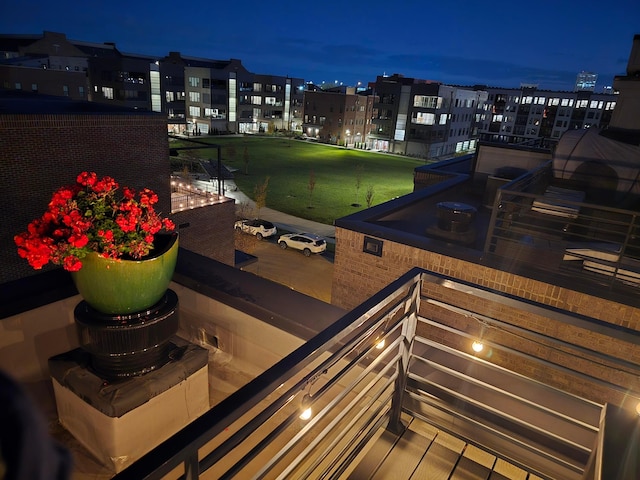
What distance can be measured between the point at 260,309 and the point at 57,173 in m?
9.18

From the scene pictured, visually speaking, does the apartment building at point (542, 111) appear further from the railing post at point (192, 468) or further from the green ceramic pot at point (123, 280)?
the railing post at point (192, 468)

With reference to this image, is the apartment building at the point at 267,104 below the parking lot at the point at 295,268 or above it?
above

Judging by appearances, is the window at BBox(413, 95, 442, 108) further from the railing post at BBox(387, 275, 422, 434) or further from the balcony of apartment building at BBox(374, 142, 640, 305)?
the railing post at BBox(387, 275, 422, 434)

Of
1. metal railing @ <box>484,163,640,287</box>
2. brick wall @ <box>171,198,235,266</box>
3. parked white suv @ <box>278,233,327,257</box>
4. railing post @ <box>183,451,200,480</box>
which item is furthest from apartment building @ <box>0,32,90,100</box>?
railing post @ <box>183,451,200,480</box>

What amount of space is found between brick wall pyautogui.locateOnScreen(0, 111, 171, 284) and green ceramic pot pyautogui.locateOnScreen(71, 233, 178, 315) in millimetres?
8325

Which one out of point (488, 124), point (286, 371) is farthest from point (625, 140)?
point (488, 124)

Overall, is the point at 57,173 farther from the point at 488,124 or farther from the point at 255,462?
the point at 488,124

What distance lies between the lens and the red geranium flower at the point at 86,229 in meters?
3.74

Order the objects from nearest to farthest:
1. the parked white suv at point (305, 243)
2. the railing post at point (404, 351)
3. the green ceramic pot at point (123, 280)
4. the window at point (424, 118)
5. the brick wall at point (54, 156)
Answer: the railing post at point (404, 351) → the green ceramic pot at point (123, 280) → the brick wall at point (54, 156) → the parked white suv at point (305, 243) → the window at point (424, 118)

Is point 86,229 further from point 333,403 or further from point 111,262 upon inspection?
point 333,403

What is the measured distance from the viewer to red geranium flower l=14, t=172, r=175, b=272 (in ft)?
12.3

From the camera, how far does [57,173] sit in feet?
36.6

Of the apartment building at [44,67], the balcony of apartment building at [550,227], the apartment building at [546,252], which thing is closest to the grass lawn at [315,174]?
the apartment building at [44,67]

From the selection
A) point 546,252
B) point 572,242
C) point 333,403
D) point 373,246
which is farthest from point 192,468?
point 572,242
